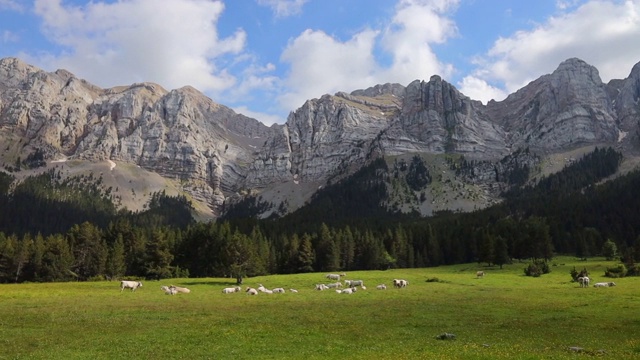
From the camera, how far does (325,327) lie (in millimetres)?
32656

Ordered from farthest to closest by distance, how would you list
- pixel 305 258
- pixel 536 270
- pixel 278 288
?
1. pixel 305 258
2. pixel 536 270
3. pixel 278 288

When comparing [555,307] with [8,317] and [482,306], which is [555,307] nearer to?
[482,306]

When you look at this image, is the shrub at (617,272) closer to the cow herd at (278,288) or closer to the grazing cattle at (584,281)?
the cow herd at (278,288)

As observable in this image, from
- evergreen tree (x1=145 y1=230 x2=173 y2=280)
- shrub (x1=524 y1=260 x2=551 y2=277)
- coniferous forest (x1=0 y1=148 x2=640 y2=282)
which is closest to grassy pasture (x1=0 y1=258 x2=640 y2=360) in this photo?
shrub (x1=524 y1=260 x2=551 y2=277)

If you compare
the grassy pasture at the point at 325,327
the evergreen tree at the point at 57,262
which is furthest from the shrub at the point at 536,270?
the evergreen tree at the point at 57,262

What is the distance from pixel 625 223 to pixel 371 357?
190396mm

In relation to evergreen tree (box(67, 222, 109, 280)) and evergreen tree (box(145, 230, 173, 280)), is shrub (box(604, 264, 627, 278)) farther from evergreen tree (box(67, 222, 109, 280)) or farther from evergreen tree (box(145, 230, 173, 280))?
evergreen tree (box(67, 222, 109, 280))

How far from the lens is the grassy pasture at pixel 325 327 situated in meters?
24.4

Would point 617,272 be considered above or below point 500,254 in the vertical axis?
below

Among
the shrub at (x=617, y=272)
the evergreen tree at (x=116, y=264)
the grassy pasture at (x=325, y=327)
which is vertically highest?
the evergreen tree at (x=116, y=264)

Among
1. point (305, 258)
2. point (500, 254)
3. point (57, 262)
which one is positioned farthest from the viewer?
point (305, 258)

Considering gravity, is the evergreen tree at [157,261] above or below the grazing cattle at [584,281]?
above

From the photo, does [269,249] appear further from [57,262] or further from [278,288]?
[278,288]

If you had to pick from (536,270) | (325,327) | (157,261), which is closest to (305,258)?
(157,261)
